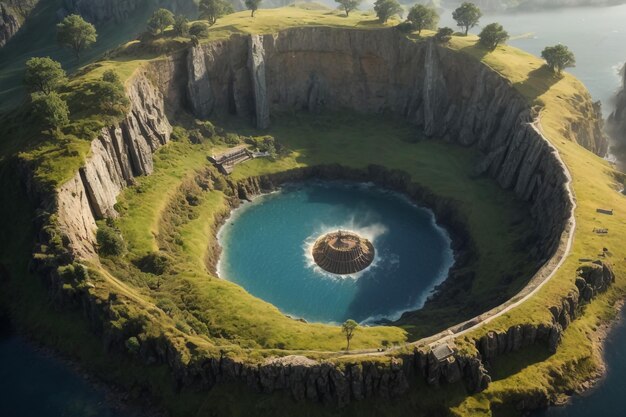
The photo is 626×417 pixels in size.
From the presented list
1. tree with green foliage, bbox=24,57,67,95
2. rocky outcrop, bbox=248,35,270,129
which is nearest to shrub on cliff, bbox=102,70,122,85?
tree with green foliage, bbox=24,57,67,95

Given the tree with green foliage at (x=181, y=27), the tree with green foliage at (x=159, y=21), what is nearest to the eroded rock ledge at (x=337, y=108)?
the tree with green foliage at (x=181, y=27)

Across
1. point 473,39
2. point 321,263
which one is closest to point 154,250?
point 321,263

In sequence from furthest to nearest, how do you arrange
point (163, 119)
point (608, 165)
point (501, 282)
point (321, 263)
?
1. point (163, 119)
2. point (608, 165)
3. point (321, 263)
4. point (501, 282)

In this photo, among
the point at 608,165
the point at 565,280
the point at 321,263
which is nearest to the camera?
the point at 565,280

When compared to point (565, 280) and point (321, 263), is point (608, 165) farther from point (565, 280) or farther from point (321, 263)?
point (321, 263)

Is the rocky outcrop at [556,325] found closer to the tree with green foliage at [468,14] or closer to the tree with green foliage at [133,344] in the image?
the tree with green foliage at [133,344]

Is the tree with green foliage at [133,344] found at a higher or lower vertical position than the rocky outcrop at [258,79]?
lower
